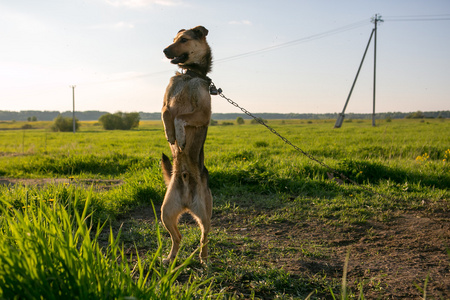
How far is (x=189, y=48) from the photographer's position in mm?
3102

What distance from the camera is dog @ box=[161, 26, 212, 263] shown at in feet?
10.0

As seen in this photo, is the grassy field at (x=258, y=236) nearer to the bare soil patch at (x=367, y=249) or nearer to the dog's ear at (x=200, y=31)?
the bare soil patch at (x=367, y=249)

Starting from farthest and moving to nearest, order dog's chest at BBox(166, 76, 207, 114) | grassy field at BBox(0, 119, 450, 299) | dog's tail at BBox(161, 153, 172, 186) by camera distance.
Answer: dog's tail at BBox(161, 153, 172, 186) < dog's chest at BBox(166, 76, 207, 114) < grassy field at BBox(0, 119, 450, 299)

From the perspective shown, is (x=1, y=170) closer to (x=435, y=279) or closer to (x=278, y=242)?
(x=278, y=242)

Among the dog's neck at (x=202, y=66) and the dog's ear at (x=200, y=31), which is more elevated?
the dog's ear at (x=200, y=31)

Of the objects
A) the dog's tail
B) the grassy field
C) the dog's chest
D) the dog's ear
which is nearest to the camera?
the grassy field

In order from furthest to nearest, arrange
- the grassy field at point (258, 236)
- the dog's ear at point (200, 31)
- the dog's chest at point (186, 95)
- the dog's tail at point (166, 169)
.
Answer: the dog's tail at point (166, 169), the dog's ear at point (200, 31), the dog's chest at point (186, 95), the grassy field at point (258, 236)

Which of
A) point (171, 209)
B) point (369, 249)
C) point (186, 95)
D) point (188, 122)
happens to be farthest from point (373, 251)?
point (186, 95)

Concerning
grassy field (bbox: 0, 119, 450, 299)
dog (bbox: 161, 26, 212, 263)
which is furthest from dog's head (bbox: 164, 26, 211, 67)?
grassy field (bbox: 0, 119, 450, 299)

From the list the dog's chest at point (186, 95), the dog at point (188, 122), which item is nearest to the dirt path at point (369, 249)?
the dog at point (188, 122)

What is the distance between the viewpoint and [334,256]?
3.85m

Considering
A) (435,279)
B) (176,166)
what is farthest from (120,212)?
(435,279)

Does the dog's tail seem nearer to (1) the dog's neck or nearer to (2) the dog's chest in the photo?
(2) the dog's chest

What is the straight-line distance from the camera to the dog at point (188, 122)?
305cm
